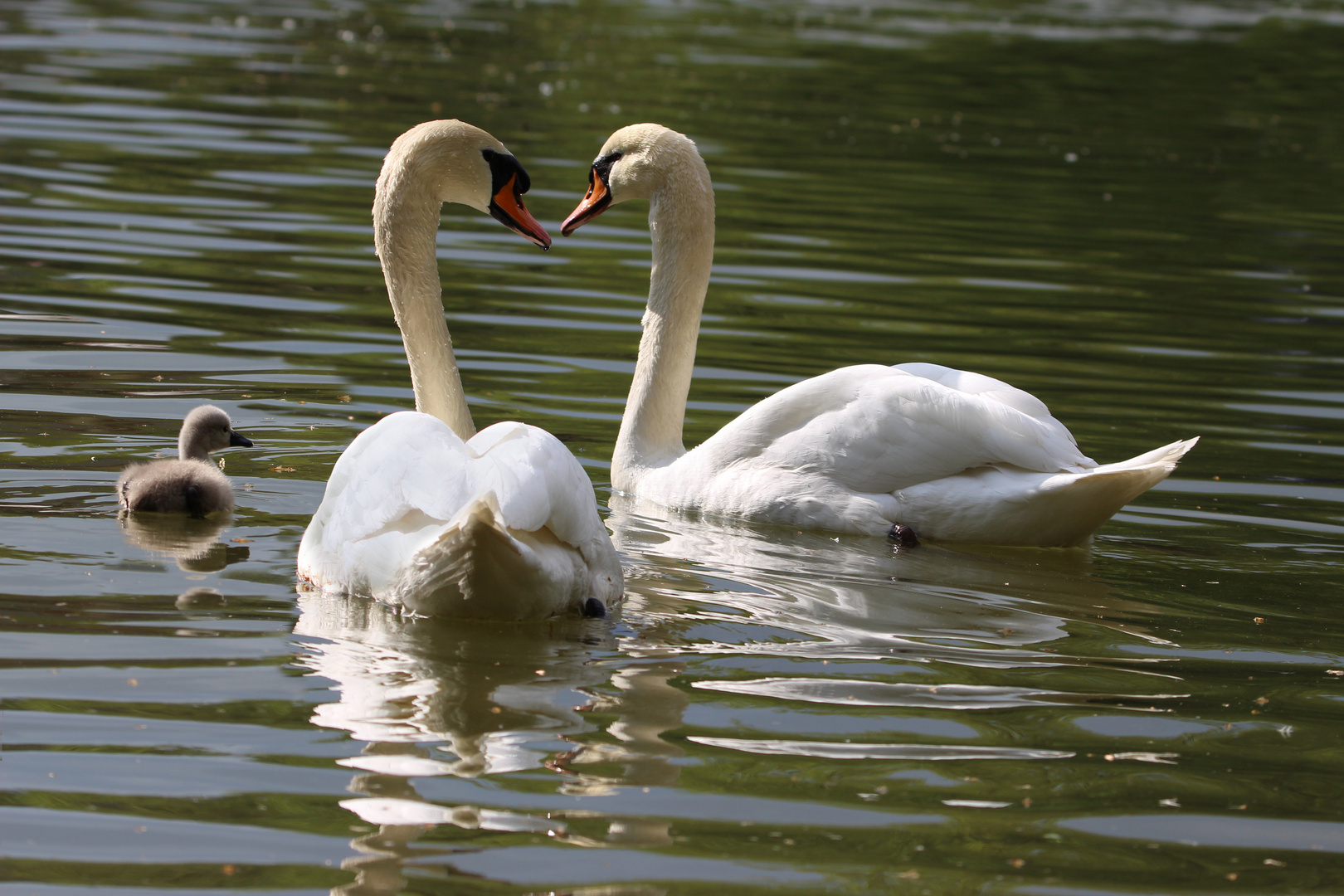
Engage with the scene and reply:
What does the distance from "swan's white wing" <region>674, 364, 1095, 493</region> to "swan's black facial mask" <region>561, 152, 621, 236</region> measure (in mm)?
1870

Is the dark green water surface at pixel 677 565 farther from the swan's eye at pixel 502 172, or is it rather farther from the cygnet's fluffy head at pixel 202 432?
the swan's eye at pixel 502 172

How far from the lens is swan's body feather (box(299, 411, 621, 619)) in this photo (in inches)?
203

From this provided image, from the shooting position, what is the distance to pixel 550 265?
13562mm

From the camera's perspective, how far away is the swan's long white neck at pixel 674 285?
8547mm

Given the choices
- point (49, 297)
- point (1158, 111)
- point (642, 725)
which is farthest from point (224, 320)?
point (1158, 111)

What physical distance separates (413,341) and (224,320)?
3.74m

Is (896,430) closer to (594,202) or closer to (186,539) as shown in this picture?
(594,202)

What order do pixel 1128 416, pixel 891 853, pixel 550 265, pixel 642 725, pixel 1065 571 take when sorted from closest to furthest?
pixel 891 853
pixel 642 725
pixel 1065 571
pixel 1128 416
pixel 550 265

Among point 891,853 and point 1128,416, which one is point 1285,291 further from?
point 891,853

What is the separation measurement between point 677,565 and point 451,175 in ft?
6.43

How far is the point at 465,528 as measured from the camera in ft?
16.1

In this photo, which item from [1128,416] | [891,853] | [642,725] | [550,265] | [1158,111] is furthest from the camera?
[1158,111]

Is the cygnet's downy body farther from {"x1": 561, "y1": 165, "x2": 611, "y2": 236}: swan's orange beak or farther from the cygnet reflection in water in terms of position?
{"x1": 561, "y1": 165, "x2": 611, "y2": 236}: swan's orange beak

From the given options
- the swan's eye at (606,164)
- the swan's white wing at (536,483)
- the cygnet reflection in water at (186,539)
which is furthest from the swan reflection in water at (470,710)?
the swan's eye at (606,164)
